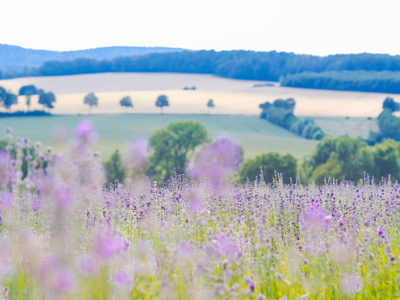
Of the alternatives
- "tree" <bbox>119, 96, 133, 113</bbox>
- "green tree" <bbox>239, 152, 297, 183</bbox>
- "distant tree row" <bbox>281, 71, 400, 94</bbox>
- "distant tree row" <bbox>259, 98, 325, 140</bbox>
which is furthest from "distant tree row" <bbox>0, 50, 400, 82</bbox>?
"green tree" <bbox>239, 152, 297, 183</bbox>

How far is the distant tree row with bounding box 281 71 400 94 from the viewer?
9175cm

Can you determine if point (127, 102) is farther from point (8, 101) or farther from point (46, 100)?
point (8, 101)

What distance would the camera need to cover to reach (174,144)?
46.6m

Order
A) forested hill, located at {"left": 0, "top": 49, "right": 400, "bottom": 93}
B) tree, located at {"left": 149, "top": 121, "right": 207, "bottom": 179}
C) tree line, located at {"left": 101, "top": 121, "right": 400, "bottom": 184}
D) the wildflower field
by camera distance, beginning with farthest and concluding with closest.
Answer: forested hill, located at {"left": 0, "top": 49, "right": 400, "bottom": 93} → tree, located at {"left": 149, "top": 121, "right": 207, "bottom": 179} → tree line, located at {"left": 101, "top": 121, "right": 400, "bottom": 184} → the wildflower field

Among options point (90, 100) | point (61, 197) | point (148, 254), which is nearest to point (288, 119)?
point (90, 100)

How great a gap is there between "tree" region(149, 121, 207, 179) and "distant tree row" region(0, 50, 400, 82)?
62.5 meters

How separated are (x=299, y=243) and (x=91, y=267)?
2688 mm

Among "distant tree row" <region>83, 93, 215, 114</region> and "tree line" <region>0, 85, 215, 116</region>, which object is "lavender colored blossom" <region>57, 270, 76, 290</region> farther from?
"distant tree row" <region>83, 93, 215, 114</region>

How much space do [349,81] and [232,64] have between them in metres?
30.5

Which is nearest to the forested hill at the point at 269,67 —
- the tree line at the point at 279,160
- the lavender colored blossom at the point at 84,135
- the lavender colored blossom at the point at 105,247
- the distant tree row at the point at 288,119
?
the distant tree row at the point at 288,119

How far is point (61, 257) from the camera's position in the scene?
303cm

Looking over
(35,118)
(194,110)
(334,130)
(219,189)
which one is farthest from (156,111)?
(219,189)

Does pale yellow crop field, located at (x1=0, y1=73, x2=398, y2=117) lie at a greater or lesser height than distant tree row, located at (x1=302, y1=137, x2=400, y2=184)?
greater

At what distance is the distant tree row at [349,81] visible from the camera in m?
91.8
